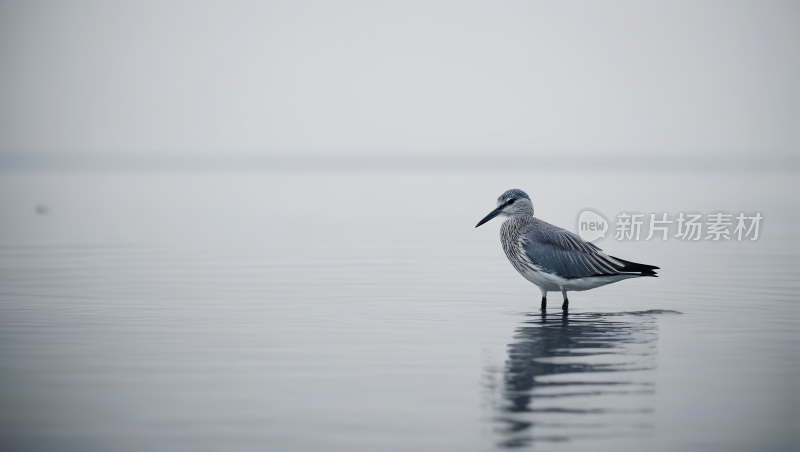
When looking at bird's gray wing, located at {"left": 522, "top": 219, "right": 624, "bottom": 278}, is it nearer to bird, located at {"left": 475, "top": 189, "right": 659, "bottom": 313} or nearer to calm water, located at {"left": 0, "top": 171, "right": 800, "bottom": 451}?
bird, located at {"left": 475, "top": 189, "right": 659, "bottom": 313}

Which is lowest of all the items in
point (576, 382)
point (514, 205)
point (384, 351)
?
point (576, 382)

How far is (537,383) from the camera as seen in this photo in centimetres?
1040

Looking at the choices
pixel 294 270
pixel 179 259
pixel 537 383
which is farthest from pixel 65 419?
pixel 179 259

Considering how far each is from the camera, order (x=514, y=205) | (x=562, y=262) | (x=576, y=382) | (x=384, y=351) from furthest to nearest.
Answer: (x=514, y=205) < (x=562, y=262) < (x=384, y=351) < (x=576, y=382)

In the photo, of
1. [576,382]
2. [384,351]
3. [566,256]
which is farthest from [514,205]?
[576,382]

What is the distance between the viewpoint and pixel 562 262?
614 inches

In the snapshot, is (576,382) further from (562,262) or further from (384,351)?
(562,262)

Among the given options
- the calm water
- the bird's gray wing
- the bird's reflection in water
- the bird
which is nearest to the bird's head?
the bird

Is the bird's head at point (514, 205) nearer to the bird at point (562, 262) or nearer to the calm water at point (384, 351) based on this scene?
the bird at point (562, 262)

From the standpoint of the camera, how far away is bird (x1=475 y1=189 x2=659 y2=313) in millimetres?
15492

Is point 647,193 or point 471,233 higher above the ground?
point 647,193

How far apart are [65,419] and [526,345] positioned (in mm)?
5255

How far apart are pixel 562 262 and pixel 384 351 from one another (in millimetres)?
4247

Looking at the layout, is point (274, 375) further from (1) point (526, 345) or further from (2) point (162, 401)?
(1) point (526, 345)
